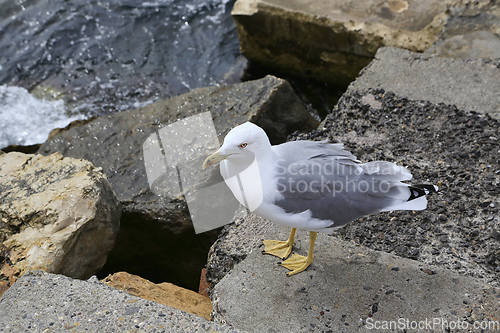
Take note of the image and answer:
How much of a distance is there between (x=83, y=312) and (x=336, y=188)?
154cm

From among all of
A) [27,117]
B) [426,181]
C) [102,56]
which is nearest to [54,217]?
[426,181]

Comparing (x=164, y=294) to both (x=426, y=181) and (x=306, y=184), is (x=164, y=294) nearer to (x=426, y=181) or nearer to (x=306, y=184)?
(x=306, y=184)

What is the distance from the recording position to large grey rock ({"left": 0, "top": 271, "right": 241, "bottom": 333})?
2.07 metres

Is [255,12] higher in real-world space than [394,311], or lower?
higher

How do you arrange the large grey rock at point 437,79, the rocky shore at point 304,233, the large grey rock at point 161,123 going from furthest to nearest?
the large grey rock at point 161,123 → the large grey rock at point 437,79 → the rocky shore at point 304,233

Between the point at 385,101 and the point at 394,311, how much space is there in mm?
2074

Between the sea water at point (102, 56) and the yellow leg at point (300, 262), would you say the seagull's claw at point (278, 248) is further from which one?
the sea water at point (102, 56)

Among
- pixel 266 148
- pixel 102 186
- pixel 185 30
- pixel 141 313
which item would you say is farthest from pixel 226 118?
pixel 185 30

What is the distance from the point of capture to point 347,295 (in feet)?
7.98

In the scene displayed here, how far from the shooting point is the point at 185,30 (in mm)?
7086

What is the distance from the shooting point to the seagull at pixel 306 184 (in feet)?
7.88

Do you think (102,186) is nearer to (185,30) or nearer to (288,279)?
(288,279)

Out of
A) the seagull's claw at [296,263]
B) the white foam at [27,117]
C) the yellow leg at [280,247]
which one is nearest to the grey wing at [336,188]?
the seagull's claw at [296,263]

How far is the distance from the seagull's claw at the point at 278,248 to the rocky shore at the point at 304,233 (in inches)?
3.0
